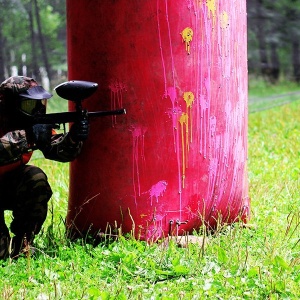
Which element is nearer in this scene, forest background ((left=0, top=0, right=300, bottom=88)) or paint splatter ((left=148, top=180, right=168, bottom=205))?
paint splatter ((left=148, top=180, right=168, bottom=205))

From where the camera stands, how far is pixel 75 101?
144 inches

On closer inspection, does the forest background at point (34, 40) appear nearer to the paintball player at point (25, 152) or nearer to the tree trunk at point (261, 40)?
the paintball player at point (25, 152)

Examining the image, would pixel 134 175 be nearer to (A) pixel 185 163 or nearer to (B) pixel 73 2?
(A) pixel 185 163

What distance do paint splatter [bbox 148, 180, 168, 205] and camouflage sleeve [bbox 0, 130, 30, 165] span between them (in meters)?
0.72

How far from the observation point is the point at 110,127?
3785 mm

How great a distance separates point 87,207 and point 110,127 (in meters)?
0.49

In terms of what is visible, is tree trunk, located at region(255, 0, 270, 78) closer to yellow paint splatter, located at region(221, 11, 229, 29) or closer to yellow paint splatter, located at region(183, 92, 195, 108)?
yellow paint splatter, located at region(221, 11, 229, 29)

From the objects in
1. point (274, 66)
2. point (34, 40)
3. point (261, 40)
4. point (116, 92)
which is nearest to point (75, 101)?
point (116, 92)

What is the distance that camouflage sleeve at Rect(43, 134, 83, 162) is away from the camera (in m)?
3.73

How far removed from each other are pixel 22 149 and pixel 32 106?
280 millimetres

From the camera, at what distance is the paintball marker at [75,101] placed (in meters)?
3.58

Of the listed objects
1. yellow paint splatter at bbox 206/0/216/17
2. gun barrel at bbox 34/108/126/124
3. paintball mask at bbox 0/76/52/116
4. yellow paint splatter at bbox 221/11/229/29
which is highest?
yellow paint splatter at bbox 206/0/216/17

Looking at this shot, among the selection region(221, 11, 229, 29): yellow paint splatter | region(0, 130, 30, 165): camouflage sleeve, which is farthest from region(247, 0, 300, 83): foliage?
region(0, 130, 30, 165): camouflage sleeve

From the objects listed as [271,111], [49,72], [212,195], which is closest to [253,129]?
Answer: [271,111]
